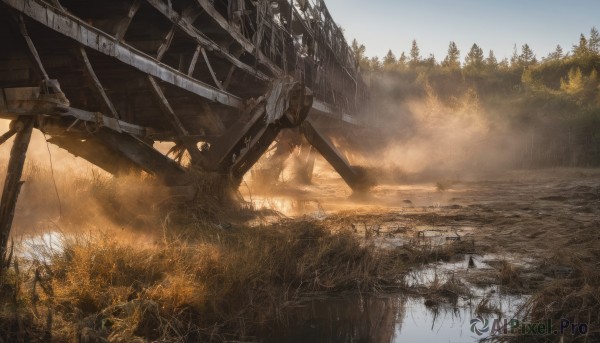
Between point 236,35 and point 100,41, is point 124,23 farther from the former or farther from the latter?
point 236,35

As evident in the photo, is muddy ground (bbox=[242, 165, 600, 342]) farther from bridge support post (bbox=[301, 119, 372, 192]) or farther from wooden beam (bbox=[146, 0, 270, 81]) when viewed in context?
wooden beam (bbox=[146, 0, 270, 81])

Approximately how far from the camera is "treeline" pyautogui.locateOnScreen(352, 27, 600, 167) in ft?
83.3

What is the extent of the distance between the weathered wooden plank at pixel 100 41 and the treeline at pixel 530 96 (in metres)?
16.8

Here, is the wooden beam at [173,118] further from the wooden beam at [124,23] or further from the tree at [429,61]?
the tree at [429,61]

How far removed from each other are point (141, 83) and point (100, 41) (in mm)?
1502

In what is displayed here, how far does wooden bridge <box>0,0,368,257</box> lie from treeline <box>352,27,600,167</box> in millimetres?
14524

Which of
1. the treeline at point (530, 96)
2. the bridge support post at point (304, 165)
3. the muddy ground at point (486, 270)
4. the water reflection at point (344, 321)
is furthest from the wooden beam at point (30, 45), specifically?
the treeline at point (530, 96)

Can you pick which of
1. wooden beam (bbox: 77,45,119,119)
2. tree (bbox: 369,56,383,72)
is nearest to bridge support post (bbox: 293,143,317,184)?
wooden beam (bbox: 77,45,119,119)

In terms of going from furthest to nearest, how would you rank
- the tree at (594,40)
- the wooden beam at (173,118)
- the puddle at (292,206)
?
1. the tree at (594,40)
2. the puddle at (292,206)
3. the wooden beam at (173,118)

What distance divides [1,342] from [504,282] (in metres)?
3.84

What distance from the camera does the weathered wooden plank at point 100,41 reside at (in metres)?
3.59

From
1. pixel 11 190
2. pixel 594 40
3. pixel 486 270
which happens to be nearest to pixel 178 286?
pixel 11 190

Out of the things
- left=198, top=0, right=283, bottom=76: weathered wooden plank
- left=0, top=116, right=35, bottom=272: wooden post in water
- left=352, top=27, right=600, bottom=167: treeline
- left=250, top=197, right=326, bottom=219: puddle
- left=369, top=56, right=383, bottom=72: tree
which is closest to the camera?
left=0, top=116, right=35, bottom=272: wooden post in water

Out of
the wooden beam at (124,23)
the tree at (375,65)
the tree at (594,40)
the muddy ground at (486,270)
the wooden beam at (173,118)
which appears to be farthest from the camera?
the tree at (594,40)
